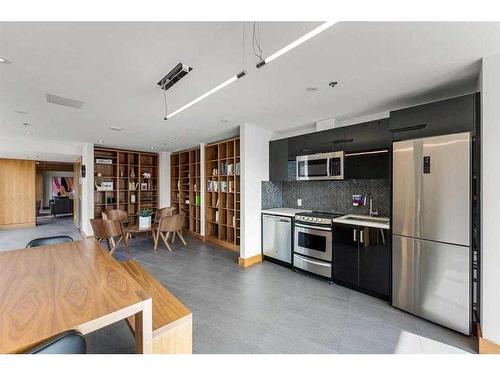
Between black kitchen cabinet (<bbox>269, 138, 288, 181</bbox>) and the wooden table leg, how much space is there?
3.10m

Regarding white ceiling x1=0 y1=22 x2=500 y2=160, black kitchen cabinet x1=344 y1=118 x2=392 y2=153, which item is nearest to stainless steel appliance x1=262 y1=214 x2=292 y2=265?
black kitchen cabinet x1=344 y1=118 x2=392 y2=153

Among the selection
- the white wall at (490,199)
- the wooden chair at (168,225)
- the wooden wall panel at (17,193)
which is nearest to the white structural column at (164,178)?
the wooden chair at (168,225)

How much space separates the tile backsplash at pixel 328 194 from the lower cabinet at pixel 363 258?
0.69 metres

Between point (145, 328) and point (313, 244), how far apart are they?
8.50 feet

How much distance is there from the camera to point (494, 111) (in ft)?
5.66

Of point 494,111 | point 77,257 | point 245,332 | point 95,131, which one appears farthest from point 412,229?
point 95,131

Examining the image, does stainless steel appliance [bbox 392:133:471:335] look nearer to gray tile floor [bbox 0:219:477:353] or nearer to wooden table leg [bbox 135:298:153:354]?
gray tile floor [bbox 0:219:477:353]

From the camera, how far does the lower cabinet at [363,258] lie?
8.34ft

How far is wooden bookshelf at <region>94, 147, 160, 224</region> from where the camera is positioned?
6.04m

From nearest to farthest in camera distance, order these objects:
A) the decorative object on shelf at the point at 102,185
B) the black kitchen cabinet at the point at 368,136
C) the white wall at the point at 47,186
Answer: the black kitchen cabinet at the point at 368,136 → the decorative object on shelf at the point at 102,185 → the white wall at the point at 47,186

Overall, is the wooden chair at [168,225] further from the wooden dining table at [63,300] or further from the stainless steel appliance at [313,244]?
the wooden dining table at [63,300]
